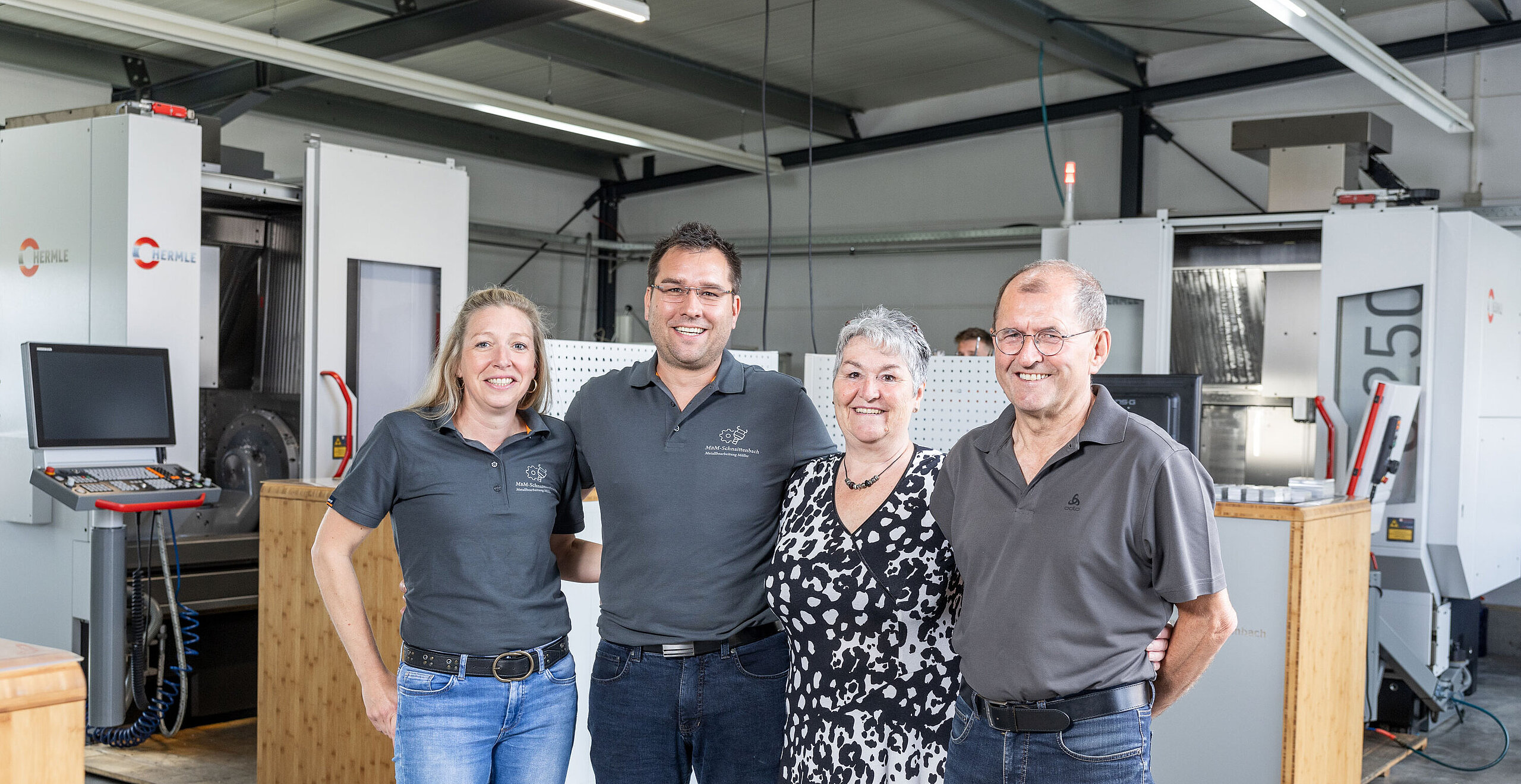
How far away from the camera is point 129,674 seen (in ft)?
15.2

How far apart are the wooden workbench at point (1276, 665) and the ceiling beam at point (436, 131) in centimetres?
840

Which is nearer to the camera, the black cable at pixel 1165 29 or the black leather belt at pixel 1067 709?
the black leather belt at pixel 1067 709

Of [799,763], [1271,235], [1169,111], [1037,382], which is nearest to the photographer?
[1037,382]

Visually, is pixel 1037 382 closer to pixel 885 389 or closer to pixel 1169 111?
pixel 885 389

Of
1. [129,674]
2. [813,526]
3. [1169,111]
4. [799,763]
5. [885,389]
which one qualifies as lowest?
[129,674]

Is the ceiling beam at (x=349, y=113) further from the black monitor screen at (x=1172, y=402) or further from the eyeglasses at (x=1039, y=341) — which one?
the eyeglasses at (x=1039, y=341)

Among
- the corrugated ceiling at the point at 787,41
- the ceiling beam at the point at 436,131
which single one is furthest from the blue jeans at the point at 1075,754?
the ceiling beam at the point at 436,131

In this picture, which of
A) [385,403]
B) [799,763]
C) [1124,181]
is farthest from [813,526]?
[1124,181]

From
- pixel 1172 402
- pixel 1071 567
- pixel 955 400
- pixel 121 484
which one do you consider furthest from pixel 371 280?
pixel 1071 567

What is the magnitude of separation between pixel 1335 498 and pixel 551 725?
3125mm

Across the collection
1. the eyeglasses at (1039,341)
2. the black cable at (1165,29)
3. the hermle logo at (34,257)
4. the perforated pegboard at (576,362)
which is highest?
the black cable at (1165,29)

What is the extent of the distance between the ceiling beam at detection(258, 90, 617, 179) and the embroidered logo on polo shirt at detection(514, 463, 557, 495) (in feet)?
27.9

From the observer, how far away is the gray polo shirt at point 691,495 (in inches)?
79.7

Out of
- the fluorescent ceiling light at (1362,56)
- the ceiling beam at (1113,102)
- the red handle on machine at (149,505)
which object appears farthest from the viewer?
the ceiling beam at (1113,102)
